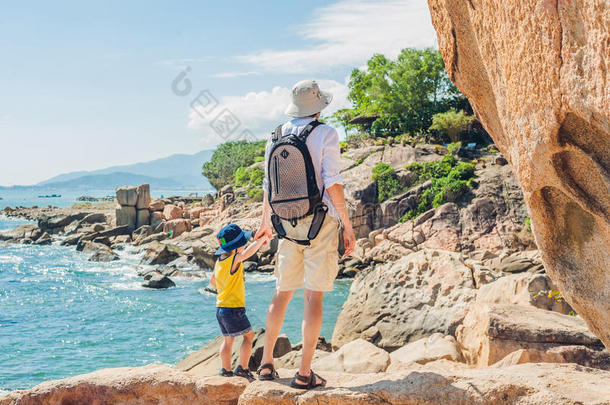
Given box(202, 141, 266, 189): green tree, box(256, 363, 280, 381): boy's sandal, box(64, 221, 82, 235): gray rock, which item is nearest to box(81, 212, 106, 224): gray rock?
box(64, 221, 82, 235): gray rock

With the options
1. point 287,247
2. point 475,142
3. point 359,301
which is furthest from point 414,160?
point 287,247

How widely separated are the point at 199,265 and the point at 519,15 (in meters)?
26.3

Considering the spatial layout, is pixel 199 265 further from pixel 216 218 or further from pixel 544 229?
pixel 544 229

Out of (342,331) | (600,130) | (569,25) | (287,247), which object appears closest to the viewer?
(569,25)

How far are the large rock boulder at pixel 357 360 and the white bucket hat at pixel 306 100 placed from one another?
3189mm

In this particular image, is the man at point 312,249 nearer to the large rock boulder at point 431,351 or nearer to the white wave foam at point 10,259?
the large rock boulder at point 431,351

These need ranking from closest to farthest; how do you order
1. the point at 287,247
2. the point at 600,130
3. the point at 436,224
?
the point at 600,130, the point at 287,247, the point at 436,224

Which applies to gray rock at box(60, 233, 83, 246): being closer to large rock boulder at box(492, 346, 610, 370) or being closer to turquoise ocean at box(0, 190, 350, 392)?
turquoise ocean at box(0, 190, 350, 392)

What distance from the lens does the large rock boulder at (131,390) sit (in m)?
4.66

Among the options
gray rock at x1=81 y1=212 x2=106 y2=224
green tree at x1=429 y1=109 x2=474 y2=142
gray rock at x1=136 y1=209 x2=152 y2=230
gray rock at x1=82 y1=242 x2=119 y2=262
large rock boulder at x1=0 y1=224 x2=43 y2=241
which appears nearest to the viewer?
gray rock at x1=82 y1=242 x2=119 y2=262

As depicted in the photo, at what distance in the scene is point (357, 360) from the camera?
20.8ft

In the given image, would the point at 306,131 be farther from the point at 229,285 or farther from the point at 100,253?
the point at 100,253

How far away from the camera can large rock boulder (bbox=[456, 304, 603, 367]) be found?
588cm

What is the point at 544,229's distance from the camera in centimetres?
376
